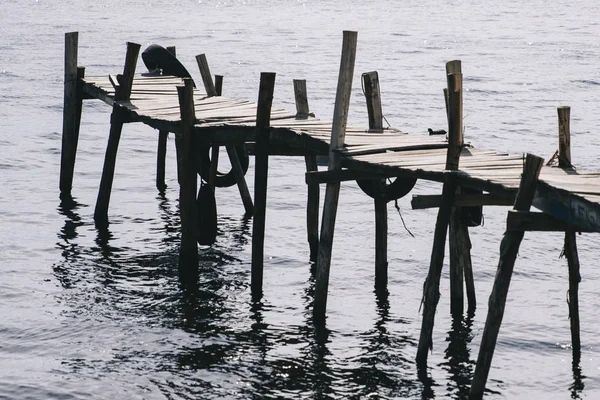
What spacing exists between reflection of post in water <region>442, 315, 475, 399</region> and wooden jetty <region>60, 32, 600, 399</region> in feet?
0.95

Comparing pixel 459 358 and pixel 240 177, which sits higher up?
pixel 240 177

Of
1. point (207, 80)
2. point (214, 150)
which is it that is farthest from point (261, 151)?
point (214, 150)

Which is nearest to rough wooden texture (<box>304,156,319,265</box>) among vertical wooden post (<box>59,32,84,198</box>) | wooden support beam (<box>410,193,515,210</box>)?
wooden support beam (<box>410,193,515,210</box>)

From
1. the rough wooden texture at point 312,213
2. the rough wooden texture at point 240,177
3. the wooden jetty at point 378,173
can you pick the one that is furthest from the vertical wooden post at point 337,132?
the rough wooden texture at point 240,177

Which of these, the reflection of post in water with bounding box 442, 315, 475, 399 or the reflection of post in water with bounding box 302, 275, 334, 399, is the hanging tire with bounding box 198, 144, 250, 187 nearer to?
the reflection of post in water with bounding box 302, 275, 334, 399

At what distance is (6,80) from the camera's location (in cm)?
3581

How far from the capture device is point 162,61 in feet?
66.1

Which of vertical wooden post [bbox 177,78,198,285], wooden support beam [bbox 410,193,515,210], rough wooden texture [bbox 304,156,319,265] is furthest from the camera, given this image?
rough wooden texture [bbox 304,156,319,265]

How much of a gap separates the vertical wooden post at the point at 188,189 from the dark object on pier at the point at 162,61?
16.8ft

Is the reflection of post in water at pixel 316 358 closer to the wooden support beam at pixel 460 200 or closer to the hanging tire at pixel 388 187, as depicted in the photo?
the hanging tire at pixel 388 187

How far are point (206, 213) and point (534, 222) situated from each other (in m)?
7.55

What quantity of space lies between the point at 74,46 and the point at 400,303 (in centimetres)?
823

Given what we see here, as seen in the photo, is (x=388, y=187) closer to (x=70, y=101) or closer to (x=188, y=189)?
(x=188, y=189)

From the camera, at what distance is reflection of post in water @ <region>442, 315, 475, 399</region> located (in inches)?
454
